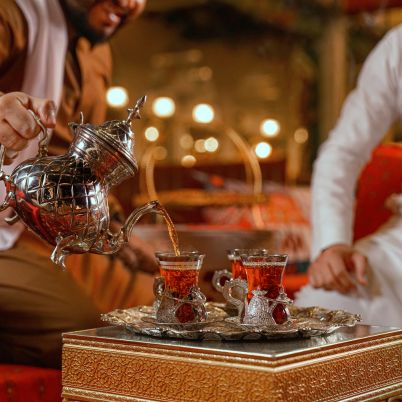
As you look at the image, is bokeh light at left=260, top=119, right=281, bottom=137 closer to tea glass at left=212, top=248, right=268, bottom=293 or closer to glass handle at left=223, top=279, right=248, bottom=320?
tea glass at left=212, top=248, right=268, bottom=293

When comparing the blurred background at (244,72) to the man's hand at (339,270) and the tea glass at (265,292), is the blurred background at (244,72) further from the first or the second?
the tea glass at (265,292)

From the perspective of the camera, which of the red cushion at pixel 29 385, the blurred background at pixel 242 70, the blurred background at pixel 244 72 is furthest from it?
the blurred background at pixel 242 70

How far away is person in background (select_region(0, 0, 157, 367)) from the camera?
1.98 m

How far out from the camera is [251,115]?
35.3 ft

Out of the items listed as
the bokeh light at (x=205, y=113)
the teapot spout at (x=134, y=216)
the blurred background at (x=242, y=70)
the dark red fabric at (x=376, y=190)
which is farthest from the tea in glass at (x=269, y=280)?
the blurred background at (x=242, y=70)

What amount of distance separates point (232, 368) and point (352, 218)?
111 cm

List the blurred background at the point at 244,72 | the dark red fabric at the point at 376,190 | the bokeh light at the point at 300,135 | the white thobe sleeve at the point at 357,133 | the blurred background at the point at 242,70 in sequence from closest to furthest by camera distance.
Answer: the white thobe sleeve at the point at 357,133 < the dark red fabric at the point at 376,190 < the blurred background at the point at 244,72 < the blurred background at the point at 242,70 < the bokeh light at the point at 300,135

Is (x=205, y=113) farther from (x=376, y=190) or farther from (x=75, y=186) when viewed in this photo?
(x=75, y=186)

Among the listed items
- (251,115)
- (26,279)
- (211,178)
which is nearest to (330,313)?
(26,279)

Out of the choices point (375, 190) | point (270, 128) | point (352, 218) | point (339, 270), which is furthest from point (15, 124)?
point (270, 128)

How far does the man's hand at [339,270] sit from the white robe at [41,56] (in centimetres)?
75

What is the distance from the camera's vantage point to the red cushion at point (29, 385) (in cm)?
166

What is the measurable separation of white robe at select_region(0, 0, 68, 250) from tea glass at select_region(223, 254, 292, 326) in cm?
91

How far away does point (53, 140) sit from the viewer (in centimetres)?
219
